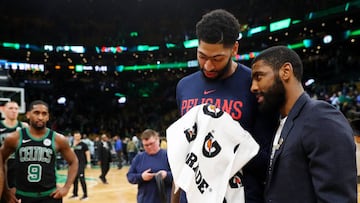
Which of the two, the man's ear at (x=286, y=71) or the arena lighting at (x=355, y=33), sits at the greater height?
the arena lighting at (x=355, y=33)

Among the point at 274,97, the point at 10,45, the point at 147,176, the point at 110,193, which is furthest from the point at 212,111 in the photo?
the point at 10,45

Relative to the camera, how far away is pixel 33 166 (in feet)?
14.1

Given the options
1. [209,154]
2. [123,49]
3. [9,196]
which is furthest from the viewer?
[123,49]

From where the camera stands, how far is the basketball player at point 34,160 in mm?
4258

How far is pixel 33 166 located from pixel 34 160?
7 cm

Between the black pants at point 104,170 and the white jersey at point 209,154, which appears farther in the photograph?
the black pants at point 104,170

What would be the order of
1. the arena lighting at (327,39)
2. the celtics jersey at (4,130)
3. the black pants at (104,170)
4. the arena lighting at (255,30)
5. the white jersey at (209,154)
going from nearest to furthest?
the white jersey at (209,154)
the celtics jersey at (4,130)
the black pants at (104,170)
the arena lighting at (327,39)
the arena lighting at (255,30)

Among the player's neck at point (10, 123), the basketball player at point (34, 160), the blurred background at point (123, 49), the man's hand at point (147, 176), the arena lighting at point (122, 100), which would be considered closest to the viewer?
the basketball player at point (34, 160)

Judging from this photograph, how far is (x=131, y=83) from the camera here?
4016 centimetres

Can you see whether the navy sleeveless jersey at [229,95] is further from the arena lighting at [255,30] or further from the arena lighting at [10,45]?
the arena lighting at [10,45]

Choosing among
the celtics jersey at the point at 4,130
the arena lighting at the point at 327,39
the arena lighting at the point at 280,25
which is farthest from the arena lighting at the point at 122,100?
the celtics jersey at the point at 4,130

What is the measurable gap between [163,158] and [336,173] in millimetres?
3632

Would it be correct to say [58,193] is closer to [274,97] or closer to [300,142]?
[274,97]

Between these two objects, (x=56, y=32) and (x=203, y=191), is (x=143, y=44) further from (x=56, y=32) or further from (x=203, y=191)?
(x=203, y=191)
